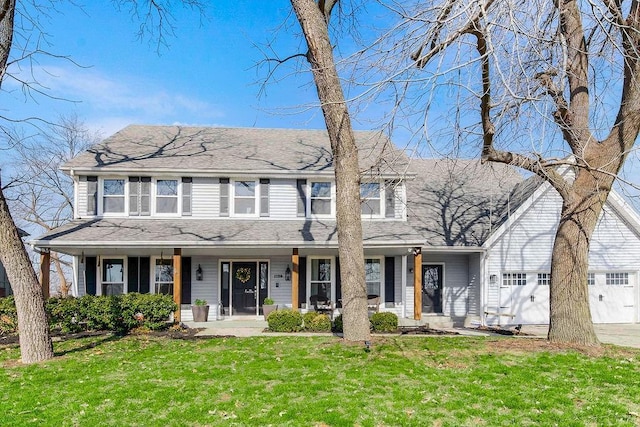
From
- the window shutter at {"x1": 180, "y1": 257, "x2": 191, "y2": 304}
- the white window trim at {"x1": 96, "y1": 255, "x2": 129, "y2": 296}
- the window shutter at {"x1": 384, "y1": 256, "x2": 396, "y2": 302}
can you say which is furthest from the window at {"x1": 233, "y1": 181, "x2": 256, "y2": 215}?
the window shutter at {"x1": 384, "y1": 256, "x2": 396, "y2": 302}

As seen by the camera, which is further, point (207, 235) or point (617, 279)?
point (617, 279)

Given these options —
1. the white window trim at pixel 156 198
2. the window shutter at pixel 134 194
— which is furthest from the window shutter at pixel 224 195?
the window shutter at pixel 134 194

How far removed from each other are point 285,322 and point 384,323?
102 inches

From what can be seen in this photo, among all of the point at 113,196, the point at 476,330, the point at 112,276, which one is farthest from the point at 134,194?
the point at 476,330

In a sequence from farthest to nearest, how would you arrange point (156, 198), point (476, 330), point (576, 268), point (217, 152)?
point (217, 152), point (156, 198), point (476, 330), point (576, 268)

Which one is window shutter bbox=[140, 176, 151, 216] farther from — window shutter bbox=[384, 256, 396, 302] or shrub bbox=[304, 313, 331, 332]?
window shutter bbox=[384, 256, 396, 302]

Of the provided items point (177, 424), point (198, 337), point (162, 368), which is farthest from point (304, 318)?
point (177, 424)

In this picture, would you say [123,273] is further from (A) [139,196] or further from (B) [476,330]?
(B) [476,330]

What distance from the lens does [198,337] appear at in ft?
36.9

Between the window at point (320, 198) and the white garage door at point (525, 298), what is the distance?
638 centimetres

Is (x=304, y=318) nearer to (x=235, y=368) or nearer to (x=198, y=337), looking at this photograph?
(x=198, y=337)

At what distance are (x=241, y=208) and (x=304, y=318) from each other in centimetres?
485

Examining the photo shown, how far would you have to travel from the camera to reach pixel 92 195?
1527cm

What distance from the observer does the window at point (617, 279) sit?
16062 mm
